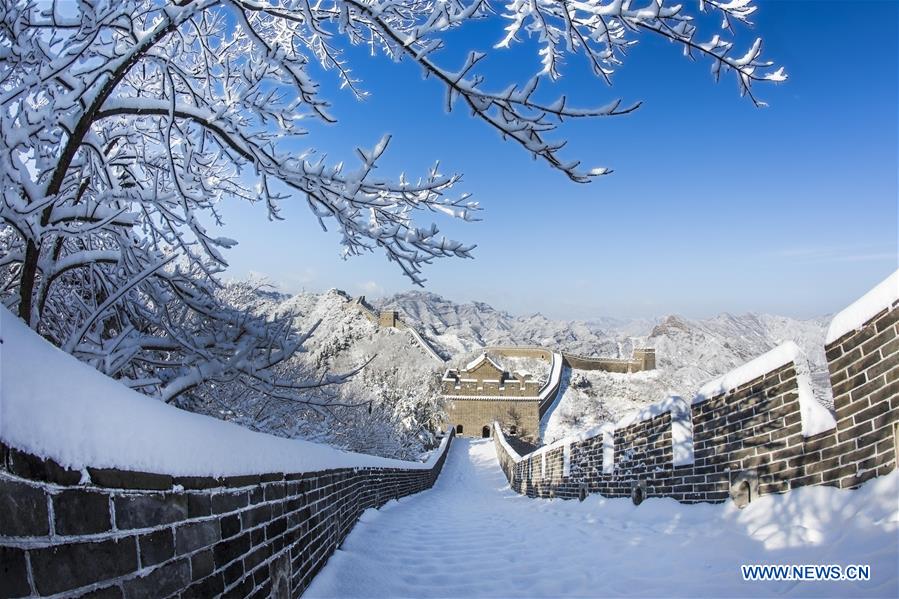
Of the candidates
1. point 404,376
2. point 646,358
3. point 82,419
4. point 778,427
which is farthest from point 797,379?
point 646,358

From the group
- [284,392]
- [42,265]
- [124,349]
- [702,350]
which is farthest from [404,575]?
[702,350]

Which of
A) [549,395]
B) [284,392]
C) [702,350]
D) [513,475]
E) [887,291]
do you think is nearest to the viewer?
[887,291]

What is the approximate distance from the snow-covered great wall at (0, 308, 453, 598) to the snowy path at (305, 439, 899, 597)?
1661mm

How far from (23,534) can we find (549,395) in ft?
155

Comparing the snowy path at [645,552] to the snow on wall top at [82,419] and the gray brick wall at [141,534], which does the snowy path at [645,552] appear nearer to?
the gray brick wall at [141,534]

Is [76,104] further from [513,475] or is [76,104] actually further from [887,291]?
[513,475]

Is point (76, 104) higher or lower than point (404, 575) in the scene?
higher

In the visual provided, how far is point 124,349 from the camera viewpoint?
12.9ft

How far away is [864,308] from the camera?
150 inches

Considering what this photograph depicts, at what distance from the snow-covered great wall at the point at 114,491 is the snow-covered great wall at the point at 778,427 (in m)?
3.72

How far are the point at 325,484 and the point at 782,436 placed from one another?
3.86m

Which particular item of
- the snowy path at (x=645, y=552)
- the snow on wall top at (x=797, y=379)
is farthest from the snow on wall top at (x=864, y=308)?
the snowy path at (x=645, y=552)

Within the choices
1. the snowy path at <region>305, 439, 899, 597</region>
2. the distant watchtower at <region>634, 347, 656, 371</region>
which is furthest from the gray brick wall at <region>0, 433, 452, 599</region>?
the distant watchtower at <region>634, 347, 656, 371</region>

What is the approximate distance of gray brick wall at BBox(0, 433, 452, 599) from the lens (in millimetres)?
1177
